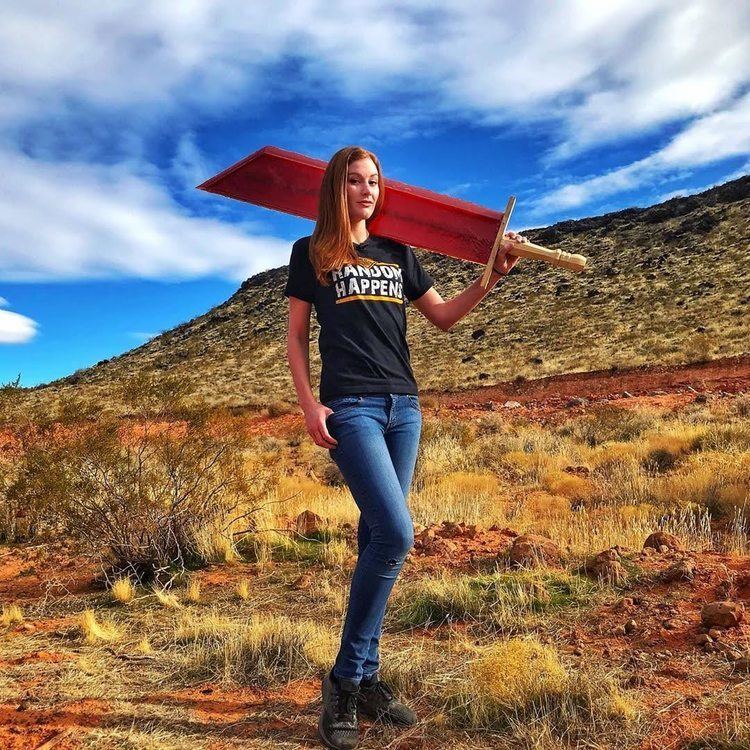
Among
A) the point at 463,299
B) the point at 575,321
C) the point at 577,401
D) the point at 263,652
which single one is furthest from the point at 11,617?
the point at 575,321

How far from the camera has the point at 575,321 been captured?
32531 millimetres

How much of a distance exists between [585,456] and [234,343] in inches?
1623

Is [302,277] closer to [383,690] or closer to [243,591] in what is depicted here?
[383,690]

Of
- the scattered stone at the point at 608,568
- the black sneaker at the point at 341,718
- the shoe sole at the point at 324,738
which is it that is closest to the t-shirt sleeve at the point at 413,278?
the black sneaker at the point at 341,718

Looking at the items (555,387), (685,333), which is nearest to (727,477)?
(555,387)

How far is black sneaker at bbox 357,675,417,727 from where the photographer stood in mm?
2805

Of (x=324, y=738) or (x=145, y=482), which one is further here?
(x=145, y=482)

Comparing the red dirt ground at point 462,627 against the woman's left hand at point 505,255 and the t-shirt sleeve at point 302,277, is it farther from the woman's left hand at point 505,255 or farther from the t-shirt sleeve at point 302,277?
the woman's left hand at point 505,255

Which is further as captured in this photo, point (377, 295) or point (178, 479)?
point (178, 479)

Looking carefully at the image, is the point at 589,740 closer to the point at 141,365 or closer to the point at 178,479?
the point at 178,479

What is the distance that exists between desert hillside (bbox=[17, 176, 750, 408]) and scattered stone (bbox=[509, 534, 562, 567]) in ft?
43.3

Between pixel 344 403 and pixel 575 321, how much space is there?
31834mm

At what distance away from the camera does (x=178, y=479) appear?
6105 mm

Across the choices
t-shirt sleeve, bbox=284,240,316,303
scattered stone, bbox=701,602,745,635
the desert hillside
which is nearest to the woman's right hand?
t-shirt sleeve, bbox=284,240,316,303
